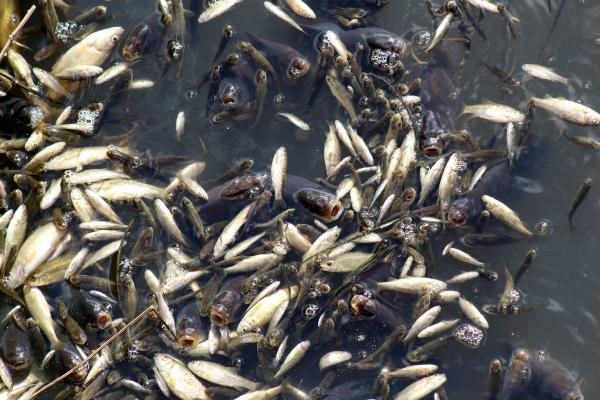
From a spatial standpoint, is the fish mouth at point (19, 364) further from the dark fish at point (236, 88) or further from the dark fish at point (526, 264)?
the dark fish at point (526, 264)

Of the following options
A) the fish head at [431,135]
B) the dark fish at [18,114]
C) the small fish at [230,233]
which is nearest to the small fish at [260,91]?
the small fish at [230,233]

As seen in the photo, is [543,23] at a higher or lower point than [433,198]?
higher

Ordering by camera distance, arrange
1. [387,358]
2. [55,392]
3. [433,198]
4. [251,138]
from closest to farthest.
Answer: [55,392] → [387,358] → [433,198] → [251,138]

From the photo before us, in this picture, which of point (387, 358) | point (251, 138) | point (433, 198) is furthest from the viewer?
point (251, 138)

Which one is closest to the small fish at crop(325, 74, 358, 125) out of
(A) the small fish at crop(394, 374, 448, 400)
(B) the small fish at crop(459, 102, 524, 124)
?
(B) the small fish at crop(459, 102, 524, 124)

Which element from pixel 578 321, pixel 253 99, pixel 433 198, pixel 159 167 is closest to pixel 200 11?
pixel 253 99

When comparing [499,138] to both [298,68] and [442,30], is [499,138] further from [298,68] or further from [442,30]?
[298,68]

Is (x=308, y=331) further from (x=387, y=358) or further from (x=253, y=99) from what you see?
(x=253, y=99)

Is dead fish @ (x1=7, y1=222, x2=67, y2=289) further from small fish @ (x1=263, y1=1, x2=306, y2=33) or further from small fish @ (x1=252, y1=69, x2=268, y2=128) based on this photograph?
small fish @ (x1=263, y1=1, x2=306, y2=33)
